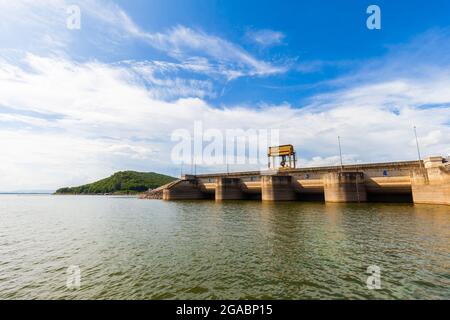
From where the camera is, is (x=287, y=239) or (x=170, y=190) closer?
(x=287, y=239)

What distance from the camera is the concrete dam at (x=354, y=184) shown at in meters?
38.6

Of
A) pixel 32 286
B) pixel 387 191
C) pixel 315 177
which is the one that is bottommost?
pixel 32 286

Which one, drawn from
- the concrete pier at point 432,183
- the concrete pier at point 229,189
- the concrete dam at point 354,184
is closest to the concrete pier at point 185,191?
the concrete pier at point 229,189

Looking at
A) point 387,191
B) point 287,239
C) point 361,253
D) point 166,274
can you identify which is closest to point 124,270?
point 166,274

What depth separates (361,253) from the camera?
1373 centimetres

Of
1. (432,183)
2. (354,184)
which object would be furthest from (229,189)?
(432,183)

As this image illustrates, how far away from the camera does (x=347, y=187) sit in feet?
156

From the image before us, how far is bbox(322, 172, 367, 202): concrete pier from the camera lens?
155 feet

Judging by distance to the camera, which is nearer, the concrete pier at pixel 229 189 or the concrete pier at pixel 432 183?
the concrete pier at pixel 432 183

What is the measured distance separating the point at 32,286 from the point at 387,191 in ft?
189

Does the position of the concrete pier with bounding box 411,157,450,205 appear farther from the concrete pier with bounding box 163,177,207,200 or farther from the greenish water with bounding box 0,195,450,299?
the concrete pier with bounding box 163,177,207,200

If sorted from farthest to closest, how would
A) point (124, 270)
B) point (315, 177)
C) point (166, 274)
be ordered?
point (315, 177), point (124, 270), point (166, 274)

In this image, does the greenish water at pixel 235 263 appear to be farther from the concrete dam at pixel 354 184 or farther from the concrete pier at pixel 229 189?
the concrete pier at pixel 229 189
